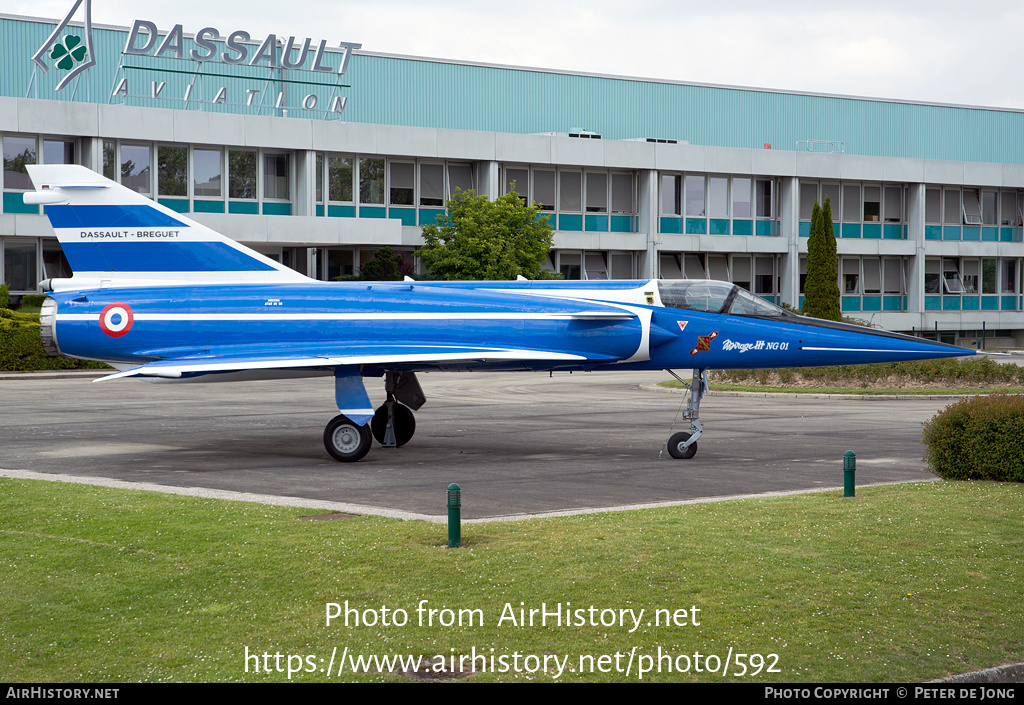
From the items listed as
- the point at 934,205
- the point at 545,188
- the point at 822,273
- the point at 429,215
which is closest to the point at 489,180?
the point at 429,215

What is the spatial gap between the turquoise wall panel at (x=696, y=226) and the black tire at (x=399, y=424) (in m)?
37.0

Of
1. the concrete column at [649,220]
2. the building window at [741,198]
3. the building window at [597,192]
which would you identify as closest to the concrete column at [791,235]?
the building window at [741,198]

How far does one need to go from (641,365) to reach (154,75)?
125ft

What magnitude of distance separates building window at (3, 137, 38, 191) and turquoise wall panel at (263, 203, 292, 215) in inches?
356

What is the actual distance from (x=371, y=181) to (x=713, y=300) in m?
31.9

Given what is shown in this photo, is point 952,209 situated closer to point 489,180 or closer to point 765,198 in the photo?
point 765,198

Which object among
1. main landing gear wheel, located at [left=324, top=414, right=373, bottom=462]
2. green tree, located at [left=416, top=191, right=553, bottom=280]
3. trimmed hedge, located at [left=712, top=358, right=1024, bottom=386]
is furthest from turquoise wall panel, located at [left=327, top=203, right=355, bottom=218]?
main landing gear wheel, located at [left=324, top=414, right=373, bottom=462]

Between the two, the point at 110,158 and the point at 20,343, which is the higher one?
the point at 110,158

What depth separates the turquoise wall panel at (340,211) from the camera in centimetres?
4497

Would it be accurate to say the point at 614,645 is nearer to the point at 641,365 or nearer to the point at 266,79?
the point at 641,365

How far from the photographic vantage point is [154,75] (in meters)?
47.1

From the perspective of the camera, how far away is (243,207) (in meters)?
43.2

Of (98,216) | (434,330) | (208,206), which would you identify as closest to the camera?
(434,330)
